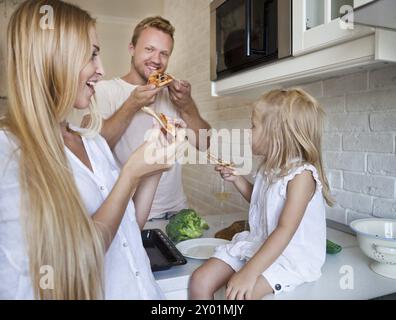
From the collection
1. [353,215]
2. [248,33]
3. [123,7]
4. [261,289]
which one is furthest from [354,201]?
[123,7]

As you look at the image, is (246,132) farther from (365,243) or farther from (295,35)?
(365,243)

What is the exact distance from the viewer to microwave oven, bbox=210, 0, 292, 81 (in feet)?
3.15

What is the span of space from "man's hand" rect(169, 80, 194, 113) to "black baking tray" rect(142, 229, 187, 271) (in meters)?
0.53

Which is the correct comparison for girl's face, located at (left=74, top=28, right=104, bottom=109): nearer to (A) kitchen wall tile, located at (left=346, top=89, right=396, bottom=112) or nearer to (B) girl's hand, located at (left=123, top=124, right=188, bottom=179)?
(B) girl's hand, located at (left=123, top=124, right=188, bottom=179)

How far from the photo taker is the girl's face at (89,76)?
627 millimetres

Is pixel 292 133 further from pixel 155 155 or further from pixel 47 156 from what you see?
pixel 47 156

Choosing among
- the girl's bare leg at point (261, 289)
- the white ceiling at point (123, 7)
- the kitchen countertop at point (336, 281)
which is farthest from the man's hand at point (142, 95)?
the white ceiling at point (123, 7)

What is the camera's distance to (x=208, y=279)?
811mm

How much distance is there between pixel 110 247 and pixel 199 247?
0.38 m

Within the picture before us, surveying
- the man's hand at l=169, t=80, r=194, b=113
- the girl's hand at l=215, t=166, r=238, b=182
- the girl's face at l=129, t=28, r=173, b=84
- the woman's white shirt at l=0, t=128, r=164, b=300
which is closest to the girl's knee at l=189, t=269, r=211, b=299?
the woman's white shirt at l=0, t=128, r=164, b=300

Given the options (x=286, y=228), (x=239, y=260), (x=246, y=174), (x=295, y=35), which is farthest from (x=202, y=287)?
(x=246, y=174)

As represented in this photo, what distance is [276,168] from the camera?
916mm

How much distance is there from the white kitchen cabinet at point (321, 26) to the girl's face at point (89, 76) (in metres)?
0.54

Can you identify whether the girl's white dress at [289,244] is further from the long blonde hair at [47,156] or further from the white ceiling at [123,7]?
the white ceiling at [123,7]
